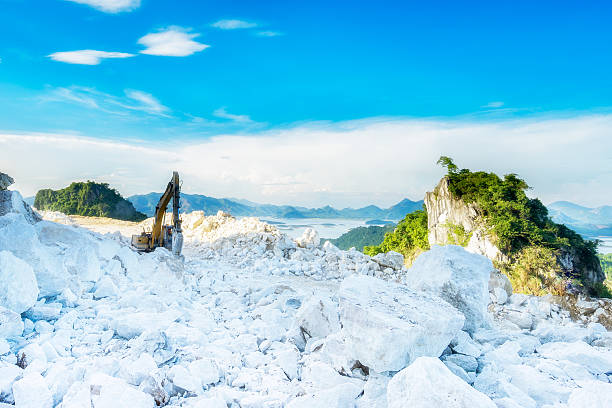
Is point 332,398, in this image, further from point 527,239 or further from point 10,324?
point 527,239

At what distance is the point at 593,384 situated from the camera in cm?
287

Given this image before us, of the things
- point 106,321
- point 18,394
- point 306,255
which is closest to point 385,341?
point 18,394

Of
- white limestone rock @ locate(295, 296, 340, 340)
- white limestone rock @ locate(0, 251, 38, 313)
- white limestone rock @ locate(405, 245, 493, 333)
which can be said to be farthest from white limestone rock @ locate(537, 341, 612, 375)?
white limestone rock @ locate(0, 251, 38, 313)

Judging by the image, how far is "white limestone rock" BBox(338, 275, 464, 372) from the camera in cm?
312

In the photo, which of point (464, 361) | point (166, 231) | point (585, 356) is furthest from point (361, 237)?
point (464, 361)

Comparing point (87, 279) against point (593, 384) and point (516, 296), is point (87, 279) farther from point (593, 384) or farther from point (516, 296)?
point (516, 296)

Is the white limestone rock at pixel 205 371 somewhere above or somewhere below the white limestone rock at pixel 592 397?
below

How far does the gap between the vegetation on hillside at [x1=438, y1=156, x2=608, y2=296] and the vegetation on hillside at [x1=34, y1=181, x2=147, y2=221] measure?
36257mm

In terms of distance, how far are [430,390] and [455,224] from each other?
74.5 feet

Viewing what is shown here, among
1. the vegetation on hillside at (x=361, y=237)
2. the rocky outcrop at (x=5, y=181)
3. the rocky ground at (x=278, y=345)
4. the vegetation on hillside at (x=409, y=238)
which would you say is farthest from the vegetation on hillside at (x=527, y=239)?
the rocky outcrop at (x=5, y=181)

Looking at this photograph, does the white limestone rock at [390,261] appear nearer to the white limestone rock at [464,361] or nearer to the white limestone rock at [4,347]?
the white limestone rock at [464,361]

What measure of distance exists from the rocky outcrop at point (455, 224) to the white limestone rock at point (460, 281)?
1677 cm

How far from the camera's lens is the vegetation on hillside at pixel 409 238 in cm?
2770

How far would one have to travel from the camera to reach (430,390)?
240 centimetres
